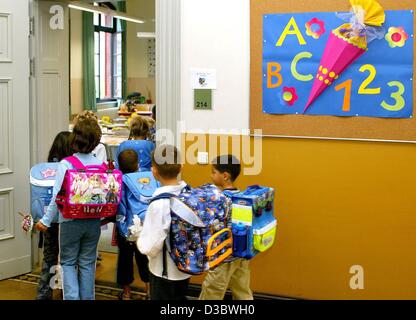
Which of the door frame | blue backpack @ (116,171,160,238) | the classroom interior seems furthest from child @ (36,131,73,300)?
the door frame

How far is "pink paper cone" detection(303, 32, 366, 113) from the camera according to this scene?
3.77 meters

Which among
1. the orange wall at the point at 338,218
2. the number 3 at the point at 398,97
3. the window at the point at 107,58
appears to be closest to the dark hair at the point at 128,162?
the orange wall at the point at 338,218

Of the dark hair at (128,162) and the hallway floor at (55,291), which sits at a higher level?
the dark hair at (128,162)

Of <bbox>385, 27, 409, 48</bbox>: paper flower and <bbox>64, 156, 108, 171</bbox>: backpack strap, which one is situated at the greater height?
<bbox>385, 27, 409, 48</bbox>: paper flower

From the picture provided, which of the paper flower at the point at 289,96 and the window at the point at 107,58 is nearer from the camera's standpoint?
the paper flower at the point at 289,96

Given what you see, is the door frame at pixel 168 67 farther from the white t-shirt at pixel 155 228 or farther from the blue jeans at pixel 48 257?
the white t-shirt at pixel 155 228

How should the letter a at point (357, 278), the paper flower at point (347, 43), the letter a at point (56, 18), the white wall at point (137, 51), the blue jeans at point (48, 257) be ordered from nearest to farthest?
the paper flower at point (347, 43)
the letter a at point (357, 278)
the blue jeans at point (48, 257)
the letter a at point (56, 18)
the white wall at point (137, 51)

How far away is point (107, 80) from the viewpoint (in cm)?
1354

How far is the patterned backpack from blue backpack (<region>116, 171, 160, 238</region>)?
90 centimetres

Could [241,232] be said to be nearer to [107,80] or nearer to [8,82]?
[8,82]

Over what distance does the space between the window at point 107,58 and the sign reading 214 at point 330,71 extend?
30.6 feet

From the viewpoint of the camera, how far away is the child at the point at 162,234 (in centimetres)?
281

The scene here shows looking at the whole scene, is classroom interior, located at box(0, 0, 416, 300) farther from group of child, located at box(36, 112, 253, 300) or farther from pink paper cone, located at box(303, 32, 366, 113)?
group of child, located at box(36, 112, 253, 300)

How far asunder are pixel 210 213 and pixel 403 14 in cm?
176
